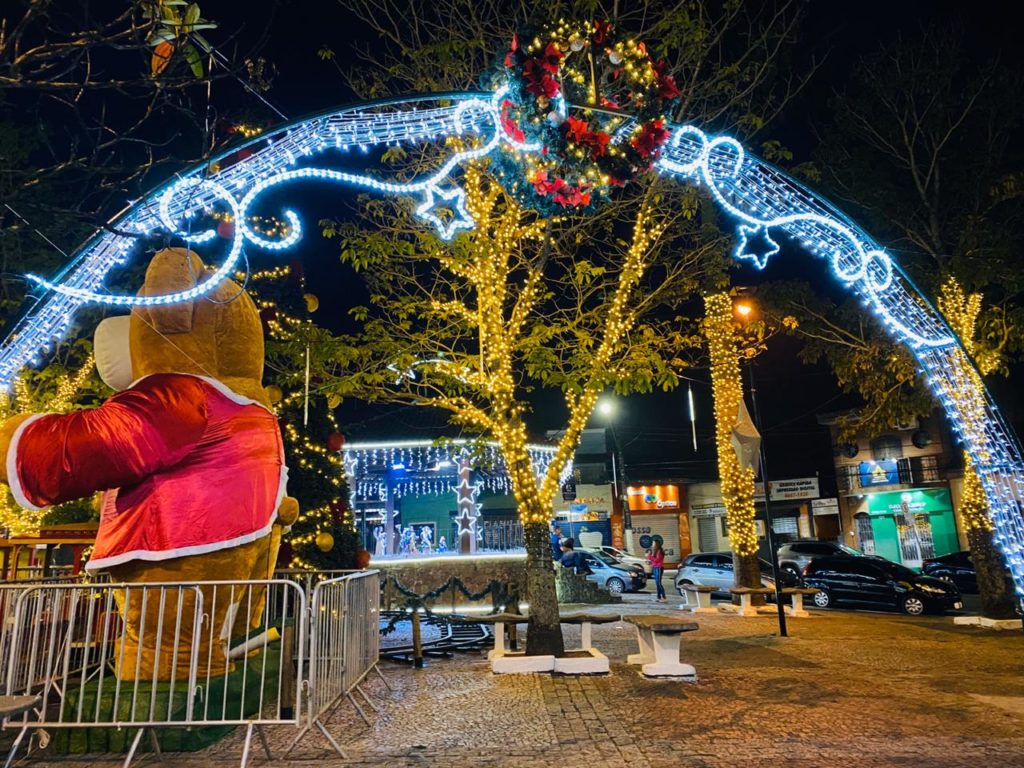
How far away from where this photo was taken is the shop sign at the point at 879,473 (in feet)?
97.3

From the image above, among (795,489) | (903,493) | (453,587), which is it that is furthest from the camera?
(795,489)

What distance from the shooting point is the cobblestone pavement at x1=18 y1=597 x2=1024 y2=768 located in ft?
16.6

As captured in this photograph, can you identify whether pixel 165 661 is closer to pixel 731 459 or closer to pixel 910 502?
pixel 731 459

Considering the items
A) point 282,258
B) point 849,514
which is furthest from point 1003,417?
point 849,514

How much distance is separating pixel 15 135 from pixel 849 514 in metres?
33.0

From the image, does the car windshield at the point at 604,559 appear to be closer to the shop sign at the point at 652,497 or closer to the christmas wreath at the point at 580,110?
the shop sign at the point at 652,497

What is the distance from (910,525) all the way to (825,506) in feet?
12.2

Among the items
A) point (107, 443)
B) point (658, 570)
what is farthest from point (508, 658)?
point (658, 570)

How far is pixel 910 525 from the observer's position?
29.3 m

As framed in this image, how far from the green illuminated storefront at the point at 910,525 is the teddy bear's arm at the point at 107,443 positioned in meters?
30.2

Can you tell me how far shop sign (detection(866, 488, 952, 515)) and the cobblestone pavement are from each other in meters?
21.3

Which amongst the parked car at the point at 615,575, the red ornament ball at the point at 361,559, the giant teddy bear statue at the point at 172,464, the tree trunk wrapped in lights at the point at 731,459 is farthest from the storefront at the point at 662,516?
the giant teddy bear statue at the point at 172,464

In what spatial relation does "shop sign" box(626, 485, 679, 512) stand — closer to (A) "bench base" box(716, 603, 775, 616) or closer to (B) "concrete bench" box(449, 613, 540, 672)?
(A) "bench base" box(716, 603, 775, 616)

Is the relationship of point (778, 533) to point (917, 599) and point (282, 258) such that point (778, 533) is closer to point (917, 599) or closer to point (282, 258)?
point (917, 599)
